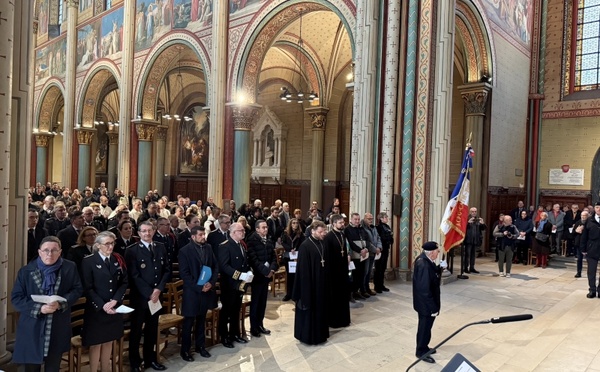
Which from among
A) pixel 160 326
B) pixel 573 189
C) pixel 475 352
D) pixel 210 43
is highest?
pixel 210 43

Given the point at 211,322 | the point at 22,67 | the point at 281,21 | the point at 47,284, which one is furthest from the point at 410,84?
the point at 47,284

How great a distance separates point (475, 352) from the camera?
6.00 meters

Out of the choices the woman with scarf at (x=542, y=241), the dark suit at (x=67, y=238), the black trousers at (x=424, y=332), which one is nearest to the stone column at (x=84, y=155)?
the dark suit at (x=67, y=238)

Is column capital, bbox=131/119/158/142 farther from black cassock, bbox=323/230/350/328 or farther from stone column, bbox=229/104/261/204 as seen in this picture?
black cassock, bbox=323/230/350/328

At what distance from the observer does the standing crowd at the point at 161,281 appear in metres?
4.00

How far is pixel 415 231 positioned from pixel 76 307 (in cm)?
688

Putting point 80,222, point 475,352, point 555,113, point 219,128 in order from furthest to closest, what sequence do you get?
point 555,113
point 219,128
point 80,222
point 475,352

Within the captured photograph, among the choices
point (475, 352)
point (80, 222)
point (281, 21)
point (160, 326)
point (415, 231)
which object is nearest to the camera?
point (160, 326)

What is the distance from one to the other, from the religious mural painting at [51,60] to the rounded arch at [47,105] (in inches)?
26.5

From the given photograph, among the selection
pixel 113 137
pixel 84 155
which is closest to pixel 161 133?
pixel 84 155

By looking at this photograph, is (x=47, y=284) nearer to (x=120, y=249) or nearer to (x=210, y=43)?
(x=120, y=249)

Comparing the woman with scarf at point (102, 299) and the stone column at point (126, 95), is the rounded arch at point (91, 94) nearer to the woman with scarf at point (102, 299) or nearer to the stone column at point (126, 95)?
the stone column at point (126, 95)

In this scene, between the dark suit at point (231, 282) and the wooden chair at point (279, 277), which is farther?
the wooden chair at point (279, 277)

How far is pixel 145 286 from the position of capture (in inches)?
193
